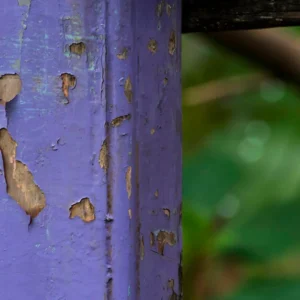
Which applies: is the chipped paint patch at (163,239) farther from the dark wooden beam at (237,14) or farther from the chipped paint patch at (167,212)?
the dark wooden beam at (237,14)

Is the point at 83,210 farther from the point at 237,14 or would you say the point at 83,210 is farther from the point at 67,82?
the point at 237,14

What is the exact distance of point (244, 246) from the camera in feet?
4.42

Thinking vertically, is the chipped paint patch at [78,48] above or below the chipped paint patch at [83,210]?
above

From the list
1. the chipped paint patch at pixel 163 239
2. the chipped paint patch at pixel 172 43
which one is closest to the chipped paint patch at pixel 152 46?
the chipped paint patch at pixel 172 43

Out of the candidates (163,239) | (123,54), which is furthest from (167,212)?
(123,54)

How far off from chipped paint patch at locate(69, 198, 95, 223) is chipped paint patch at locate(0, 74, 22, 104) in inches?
3.2

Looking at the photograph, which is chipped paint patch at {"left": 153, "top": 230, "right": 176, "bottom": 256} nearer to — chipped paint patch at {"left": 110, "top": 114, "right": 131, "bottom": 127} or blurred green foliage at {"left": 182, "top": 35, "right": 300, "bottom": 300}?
chipped paint patch at {"left": 110, "top": 114, "right": 131, "bottom": 127}

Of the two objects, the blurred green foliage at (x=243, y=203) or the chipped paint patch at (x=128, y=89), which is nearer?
the chipped paint patch at (x=128, y=89)

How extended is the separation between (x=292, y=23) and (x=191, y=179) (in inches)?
36.0

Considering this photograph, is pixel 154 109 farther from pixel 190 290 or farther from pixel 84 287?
pixel 190 290

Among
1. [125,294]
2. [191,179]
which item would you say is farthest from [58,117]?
[191,179]

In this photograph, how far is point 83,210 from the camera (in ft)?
1.50

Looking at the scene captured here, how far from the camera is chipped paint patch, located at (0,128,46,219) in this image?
46 centimetres

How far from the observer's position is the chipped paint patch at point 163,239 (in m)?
0.49
